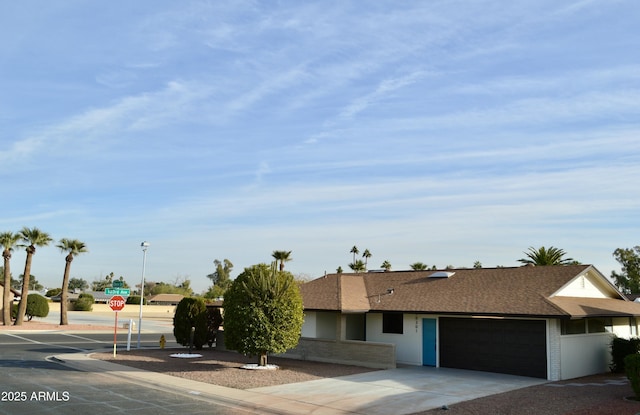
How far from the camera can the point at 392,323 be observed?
2759 cm

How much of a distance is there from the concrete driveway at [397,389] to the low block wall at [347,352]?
37.9 inches

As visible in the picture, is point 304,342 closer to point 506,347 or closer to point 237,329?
point 237,329

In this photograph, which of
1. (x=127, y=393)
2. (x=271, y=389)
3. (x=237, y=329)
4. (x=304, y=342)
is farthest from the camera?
(x=304, y=342)

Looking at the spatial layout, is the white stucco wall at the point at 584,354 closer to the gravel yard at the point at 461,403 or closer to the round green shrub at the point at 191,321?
the gravel yard at the point at 461,403

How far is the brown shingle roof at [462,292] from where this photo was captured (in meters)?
23.1

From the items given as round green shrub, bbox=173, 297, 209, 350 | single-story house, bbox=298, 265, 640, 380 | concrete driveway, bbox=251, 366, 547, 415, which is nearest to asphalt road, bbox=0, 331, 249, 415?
concrete driveway, bbox=251, 366, 547, 415

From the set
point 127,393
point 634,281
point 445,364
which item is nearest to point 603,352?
point 445,364

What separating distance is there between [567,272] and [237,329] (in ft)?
49.6

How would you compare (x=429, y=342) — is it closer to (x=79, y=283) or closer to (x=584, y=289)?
(x=584, y=289)

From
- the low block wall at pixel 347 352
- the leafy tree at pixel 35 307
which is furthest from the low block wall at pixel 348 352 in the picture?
the leafy tree at pixel 35 307

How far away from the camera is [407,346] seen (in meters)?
26.5

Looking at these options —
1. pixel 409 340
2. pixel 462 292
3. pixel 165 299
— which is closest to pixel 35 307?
pixel 409 340

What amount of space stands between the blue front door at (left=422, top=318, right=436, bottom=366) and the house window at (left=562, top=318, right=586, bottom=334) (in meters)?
5.68

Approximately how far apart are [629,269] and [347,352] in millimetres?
60053
